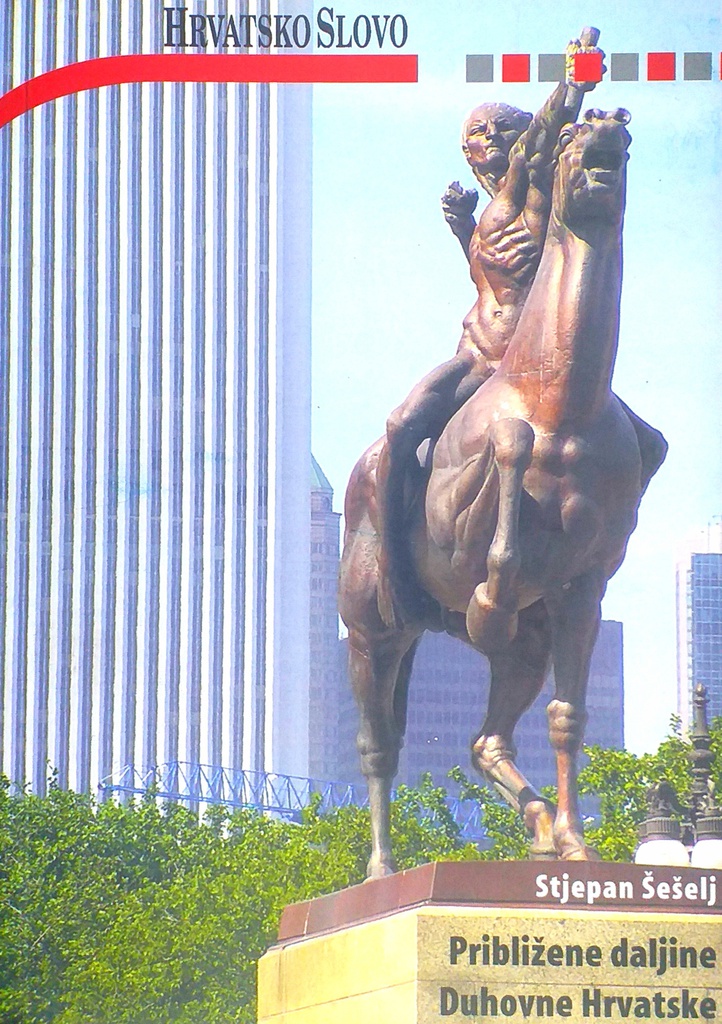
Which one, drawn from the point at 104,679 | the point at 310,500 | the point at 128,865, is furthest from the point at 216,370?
the point at 128,865

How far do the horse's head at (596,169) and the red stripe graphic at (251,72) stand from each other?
17.4 ft

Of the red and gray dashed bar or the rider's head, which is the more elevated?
the red and gray dashed bar

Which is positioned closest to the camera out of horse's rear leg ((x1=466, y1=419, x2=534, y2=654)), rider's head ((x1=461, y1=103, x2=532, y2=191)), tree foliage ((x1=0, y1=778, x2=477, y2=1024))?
horse's rear leg ((x1=466, y1=419, x2=534, y2=654))

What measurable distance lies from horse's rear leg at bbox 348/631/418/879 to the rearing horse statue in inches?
37.1

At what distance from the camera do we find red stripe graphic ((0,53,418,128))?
1617 centimetres

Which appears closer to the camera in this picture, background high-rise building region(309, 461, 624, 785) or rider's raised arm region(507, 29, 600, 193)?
rider's raised arm region(507, 29, 600, 193)

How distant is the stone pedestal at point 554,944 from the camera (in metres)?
9.60

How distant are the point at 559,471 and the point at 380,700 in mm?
2093

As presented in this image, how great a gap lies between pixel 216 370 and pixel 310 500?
4.06 metres

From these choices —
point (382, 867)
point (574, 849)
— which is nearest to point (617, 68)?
point (382, 867)

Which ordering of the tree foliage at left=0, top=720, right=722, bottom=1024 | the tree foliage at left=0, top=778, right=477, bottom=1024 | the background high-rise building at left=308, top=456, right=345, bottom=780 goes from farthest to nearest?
1. the background high-rise building at left=308, top=456, right=345, bottom=780
2. the tree foliage at left=0, top=778, right=477, bottom=1024
3. the tree foliage at left=0, top=720, right=722, bottom=1024

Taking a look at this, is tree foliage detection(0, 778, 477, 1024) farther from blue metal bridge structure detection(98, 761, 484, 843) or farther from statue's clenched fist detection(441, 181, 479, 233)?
statue's clenched fist detection(441, 181, 479, 233)

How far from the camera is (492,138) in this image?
38.6ft

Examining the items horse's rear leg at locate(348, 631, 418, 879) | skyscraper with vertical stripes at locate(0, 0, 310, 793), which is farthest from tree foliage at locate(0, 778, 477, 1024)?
horse's rear leg at locate(348, 631, 418, 879)
